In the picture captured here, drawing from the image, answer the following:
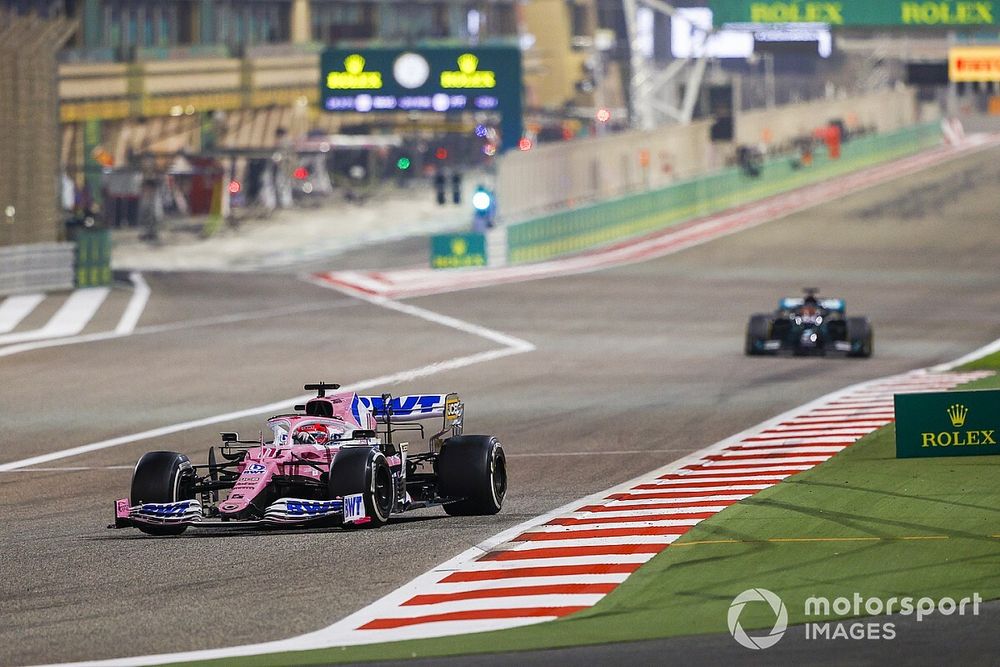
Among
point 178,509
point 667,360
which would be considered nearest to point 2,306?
point 667,360

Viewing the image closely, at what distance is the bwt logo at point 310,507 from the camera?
14.8 meters

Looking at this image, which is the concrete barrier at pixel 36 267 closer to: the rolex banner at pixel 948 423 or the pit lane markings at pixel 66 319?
the pit lane markings at pixel 66 319

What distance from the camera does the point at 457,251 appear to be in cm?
5400

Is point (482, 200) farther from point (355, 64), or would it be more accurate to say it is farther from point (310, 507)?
point (310, 507)

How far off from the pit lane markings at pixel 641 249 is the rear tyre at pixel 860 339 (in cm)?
1598

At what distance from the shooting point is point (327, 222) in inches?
2628

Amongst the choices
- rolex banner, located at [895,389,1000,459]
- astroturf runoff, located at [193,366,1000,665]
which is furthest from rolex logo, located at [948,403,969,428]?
astroturf runoff, located at [193,366,1000,665]

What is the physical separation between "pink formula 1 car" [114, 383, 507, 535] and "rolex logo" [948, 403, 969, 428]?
4.82 m

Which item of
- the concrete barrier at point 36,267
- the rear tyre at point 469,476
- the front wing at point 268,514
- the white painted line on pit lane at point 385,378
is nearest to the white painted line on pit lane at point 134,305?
the concrete barrier at point 36,267

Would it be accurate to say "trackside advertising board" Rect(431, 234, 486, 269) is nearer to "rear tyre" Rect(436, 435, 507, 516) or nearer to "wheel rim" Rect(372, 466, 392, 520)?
"rear tyre" Rect(436, 435, 507, 516)

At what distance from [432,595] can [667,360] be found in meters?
20.7

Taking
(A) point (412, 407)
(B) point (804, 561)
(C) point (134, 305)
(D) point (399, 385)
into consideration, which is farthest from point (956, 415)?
(C) point (134, 305)

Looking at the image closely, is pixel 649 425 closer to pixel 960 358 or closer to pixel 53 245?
pixel 960 358

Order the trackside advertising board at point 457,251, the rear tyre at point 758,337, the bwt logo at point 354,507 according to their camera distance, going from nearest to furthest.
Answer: the bwt logo at point 354,507 → the rear tyre at point 758,337 → the trackside advertising board at point 457,251
